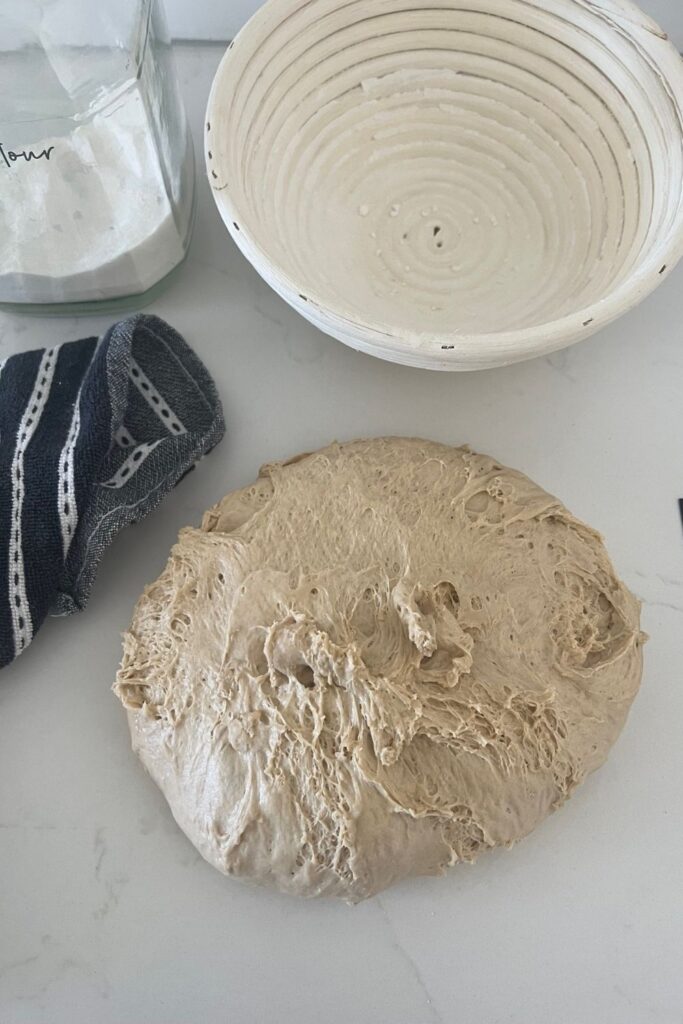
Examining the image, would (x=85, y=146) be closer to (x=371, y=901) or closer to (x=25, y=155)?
(x=25, y=155)

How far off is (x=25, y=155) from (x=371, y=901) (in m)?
0.57

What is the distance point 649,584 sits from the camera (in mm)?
740

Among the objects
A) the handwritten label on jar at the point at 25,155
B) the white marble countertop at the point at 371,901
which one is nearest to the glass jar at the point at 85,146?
the handwritten label on jar at the point at 25,155

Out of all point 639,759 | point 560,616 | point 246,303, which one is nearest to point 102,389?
point 246,303

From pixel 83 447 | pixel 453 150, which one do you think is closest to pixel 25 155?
pixel 83 447

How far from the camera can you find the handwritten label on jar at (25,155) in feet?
2.14

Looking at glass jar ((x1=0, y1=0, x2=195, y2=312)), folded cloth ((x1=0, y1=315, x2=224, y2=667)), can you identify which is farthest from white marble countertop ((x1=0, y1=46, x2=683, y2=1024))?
glass jar ((x1=0, y1=0, x2=195, y2=312))

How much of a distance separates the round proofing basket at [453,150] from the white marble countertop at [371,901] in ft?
0.37

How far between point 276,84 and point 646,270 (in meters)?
0.33

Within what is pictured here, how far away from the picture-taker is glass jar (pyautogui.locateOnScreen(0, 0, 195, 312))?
0.66 metres

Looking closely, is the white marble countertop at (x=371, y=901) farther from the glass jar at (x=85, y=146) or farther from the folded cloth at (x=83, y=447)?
the glass jar at (x=85, y=146)

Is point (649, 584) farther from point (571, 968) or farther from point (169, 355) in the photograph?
point (169, 355)

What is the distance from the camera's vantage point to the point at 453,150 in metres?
0.81

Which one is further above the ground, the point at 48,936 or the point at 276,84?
the point at 276,84
